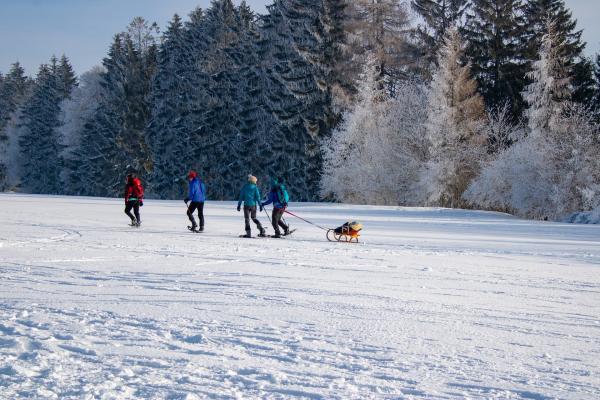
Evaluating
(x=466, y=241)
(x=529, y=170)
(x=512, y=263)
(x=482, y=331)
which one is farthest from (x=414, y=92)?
(x=482, y=331)

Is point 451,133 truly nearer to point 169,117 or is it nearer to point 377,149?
point 377,149

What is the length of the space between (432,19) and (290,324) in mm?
44470

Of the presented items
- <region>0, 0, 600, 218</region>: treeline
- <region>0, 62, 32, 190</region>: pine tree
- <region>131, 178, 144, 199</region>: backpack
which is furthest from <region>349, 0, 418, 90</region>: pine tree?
<region>0, 62, 32, 190</region>: pine tree

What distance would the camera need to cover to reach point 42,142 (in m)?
74.5

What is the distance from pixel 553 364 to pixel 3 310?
594 centimetres

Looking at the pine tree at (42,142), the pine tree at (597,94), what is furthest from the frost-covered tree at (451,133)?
the pine tree at (42,142)

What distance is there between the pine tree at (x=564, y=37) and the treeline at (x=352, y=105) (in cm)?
14

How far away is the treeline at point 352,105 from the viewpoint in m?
36.8

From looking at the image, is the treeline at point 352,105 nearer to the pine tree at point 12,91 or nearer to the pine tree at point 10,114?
the pine tree at point 10,114

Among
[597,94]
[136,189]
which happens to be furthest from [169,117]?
[136,189]

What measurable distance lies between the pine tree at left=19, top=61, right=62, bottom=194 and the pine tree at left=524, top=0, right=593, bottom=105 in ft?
176

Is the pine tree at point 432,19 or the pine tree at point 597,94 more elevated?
the pine tree at point 432,19

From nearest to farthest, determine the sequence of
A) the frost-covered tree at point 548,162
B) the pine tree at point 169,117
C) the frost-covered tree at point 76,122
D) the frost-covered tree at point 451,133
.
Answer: the frost-covered tree at point 548,162
the frost-covered tree at point 451,133
the pine tree at point 169,117
the frost-covered tree at point 76,122

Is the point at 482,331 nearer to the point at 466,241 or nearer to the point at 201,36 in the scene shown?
the point at 466,241
